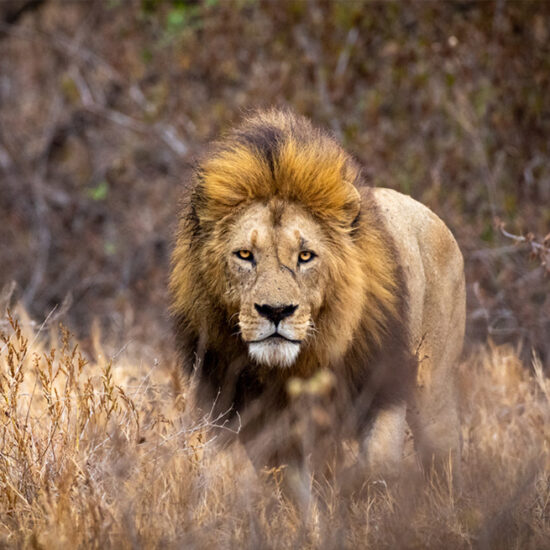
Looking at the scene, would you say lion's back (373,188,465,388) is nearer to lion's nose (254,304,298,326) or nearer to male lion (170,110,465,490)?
male lion (170,110,465,490)

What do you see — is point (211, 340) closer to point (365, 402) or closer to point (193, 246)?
point (193, 246)

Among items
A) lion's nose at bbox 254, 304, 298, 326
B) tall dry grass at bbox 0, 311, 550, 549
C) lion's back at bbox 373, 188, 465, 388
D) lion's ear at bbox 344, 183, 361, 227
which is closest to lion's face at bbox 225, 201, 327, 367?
lion's nose at bbox 254, 304, 298, 326

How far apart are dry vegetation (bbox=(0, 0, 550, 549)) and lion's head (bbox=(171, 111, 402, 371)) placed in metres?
0.44

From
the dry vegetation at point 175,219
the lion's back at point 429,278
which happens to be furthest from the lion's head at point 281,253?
the dry vegetation at point 175,219

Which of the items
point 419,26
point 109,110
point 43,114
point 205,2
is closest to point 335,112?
point 419,26

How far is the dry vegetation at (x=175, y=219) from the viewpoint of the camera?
3652 millimetres

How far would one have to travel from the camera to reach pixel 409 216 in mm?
4875

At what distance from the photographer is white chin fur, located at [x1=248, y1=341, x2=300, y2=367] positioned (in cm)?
388

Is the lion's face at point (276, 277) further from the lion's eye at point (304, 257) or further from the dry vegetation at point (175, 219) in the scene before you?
the dry vegetation at point (175, 219)

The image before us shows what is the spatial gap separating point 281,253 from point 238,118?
5.63 metres

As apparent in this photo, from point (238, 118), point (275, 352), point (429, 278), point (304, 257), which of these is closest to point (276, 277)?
point (304, 257)

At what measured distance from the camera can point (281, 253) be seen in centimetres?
400

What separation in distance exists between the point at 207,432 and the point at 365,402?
769 millimetres

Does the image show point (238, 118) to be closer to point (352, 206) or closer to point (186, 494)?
point (352, 206)
